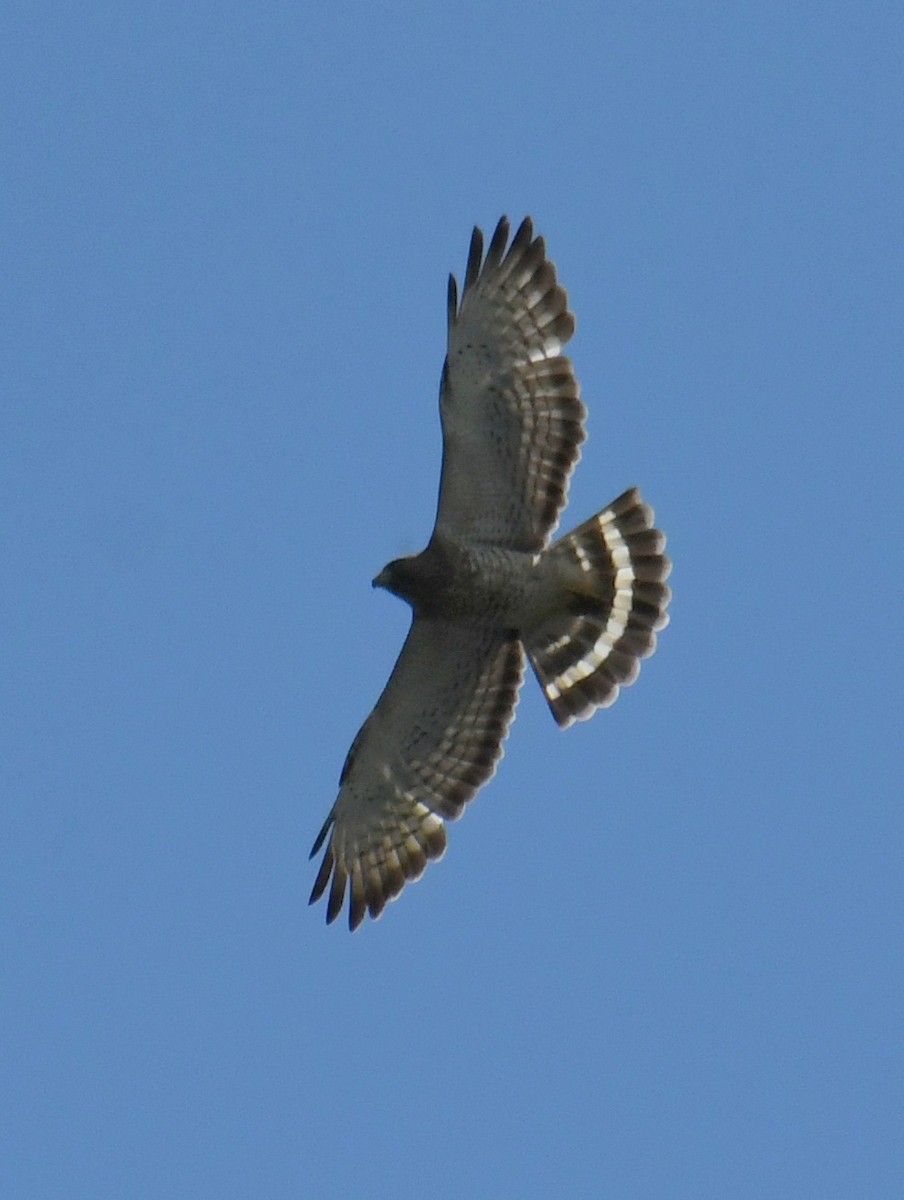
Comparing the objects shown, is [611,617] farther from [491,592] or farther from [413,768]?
[413,768]

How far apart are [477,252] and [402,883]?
13.1 feet

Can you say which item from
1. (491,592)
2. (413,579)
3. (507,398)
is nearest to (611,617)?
(491,592)

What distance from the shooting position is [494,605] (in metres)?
15.5

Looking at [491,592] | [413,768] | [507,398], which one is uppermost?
[507,398]

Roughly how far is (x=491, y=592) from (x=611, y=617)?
35.6 inches

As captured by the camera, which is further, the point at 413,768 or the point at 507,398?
the point at 413,768

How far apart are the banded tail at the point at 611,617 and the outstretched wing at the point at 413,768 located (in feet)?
1.20

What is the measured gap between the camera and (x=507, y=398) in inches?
604

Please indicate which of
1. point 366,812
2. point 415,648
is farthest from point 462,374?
point 366,812

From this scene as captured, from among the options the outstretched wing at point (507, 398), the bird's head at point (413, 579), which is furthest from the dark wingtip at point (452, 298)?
the bird's head at point (413, 579)

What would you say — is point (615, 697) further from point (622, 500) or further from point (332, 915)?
point (332, 915)

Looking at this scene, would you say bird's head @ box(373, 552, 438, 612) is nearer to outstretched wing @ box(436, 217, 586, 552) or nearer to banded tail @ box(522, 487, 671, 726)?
outstretched wing @ box(436, 217, 586, 552)

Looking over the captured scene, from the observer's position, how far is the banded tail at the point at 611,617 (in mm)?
15820

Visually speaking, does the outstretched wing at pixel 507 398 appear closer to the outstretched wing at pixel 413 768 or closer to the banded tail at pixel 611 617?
the banded tail at pixel 611 617
